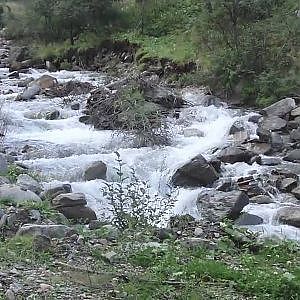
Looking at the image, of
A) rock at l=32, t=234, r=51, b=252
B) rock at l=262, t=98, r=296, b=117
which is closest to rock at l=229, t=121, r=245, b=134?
rock at l=262, t=98, r=296, b=117

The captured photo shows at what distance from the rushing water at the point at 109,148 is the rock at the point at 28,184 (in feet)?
1.11

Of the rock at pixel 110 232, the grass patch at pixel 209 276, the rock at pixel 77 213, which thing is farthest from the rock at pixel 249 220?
the rock at pixel 110 232

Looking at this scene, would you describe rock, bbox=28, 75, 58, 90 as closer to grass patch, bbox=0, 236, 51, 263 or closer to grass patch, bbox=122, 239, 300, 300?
grass patch, bbox=0, 236, 51, 263

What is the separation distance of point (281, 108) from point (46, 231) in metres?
8.99

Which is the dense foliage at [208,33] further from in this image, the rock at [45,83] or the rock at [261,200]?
the rock at [261,200]

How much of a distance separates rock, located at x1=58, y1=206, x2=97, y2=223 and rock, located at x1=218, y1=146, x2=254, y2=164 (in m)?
4.14

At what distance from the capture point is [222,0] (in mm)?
18000

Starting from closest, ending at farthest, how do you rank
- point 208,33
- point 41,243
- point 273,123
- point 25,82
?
point 41,243
point 273,123
point 208,33
point 25,82

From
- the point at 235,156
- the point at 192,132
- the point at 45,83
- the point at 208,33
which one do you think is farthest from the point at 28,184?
the point at 208,33

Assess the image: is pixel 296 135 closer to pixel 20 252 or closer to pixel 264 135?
pixel 264 135

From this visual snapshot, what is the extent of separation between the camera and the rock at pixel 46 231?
6695mm

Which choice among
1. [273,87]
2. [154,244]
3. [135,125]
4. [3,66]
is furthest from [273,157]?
[3,66]

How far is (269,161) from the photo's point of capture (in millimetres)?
12008

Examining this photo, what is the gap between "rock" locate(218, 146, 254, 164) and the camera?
1210 centimetres
